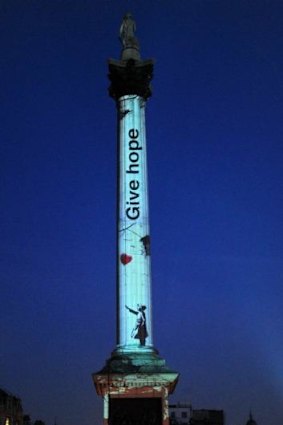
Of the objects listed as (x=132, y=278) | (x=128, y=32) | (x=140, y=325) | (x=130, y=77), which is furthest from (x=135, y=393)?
(x=128, y=32)

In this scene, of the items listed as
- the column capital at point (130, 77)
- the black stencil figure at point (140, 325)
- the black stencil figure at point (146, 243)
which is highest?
the column capital at point (130, 77)

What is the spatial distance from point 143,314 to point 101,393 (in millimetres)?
5121

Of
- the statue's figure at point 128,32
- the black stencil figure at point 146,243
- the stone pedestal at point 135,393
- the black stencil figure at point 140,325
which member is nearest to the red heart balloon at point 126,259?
the black stencil figure at point 146,243

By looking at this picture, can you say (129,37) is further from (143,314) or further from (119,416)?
(119,416)

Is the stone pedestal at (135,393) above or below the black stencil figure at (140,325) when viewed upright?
below

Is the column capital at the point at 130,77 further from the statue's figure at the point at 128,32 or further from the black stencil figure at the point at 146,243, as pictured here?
the black stencil figure at the point at 146,243

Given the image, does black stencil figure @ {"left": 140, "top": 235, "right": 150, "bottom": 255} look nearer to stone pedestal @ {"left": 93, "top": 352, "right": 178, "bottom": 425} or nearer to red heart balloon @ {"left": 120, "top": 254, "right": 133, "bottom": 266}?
red heart balloon @ {"left": 120, "top": 254, "right": 133, "bottom": 266}

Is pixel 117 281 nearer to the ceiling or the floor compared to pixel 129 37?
nearer to the floor

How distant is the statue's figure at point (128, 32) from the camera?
140 ft

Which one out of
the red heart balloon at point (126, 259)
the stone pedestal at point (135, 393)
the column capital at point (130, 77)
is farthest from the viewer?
the column capital at point (130, 77)

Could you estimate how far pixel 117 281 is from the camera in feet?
117

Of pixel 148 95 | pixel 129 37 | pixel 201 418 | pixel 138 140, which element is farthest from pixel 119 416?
pixel 201 418

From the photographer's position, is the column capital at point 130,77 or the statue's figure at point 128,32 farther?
the statue's figure at point 128,32

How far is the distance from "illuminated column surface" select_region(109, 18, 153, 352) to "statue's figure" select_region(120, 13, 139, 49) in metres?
0.34
